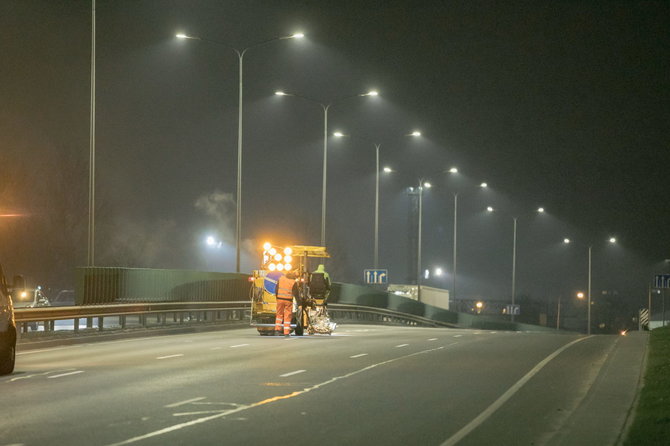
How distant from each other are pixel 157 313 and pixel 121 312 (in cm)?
282

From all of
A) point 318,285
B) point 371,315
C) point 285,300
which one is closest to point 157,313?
point 318,285

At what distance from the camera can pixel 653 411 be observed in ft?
41.3

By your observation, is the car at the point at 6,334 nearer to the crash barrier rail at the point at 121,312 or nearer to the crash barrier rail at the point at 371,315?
the crash barrier rail at the point at 121,312

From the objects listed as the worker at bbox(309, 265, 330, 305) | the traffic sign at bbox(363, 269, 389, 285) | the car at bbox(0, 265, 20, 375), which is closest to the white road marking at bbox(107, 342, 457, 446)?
the car at bbox(0, 265, 20, 375)

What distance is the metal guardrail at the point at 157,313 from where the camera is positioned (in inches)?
1090

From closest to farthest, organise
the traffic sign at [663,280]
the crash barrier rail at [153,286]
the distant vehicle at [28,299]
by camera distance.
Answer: the crash barrier rail at [153,286], the distant vehicle at [28,299], the traffic sign at [663,280]

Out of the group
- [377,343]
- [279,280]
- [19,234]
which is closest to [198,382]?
[377,343]

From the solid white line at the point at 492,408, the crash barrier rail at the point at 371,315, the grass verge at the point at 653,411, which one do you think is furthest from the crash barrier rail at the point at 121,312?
the grass verge at the point at 653,411

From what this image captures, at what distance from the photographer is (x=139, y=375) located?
59.0 ft

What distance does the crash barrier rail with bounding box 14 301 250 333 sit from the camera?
27.4m

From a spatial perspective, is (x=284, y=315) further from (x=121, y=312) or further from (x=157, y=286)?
(x=157, y=286)

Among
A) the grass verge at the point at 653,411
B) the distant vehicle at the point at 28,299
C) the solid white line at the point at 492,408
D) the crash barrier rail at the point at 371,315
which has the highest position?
the grass verge at the point at 653,411

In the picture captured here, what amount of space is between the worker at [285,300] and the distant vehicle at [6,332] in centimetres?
1206

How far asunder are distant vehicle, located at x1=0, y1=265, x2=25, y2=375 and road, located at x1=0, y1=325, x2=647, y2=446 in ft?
0.95
